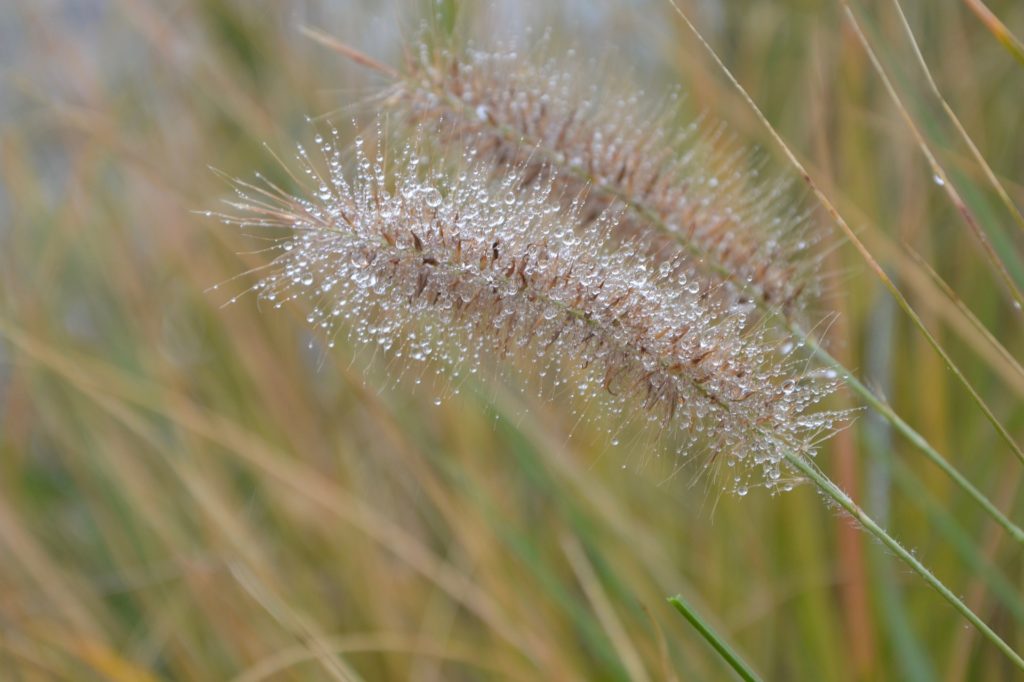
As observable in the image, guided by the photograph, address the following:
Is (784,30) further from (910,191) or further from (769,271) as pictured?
(769,271)

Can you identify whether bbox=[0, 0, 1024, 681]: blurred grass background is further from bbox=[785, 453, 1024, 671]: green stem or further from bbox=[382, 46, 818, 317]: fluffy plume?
bbox=[785, 453, 1024, 671]: green stem

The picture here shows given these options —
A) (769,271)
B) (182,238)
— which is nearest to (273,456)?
(182,238)

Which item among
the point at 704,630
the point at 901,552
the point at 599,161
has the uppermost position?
the point at 599,161

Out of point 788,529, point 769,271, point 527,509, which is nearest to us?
point 769,271

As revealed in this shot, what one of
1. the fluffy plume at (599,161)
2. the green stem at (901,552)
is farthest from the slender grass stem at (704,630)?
the fluffy plume at (599,161)

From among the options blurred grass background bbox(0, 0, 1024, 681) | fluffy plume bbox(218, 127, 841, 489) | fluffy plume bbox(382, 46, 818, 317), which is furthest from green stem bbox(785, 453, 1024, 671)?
blurred grass background bbox(0, 0, 1024, 681)

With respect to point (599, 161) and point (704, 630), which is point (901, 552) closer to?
point (704, 630)

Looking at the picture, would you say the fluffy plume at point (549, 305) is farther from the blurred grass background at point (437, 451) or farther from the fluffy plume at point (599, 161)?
the blurred grass background at point (437, 451)

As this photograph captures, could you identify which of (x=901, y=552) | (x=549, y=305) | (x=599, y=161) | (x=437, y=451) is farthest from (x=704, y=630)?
(x=437, y=451)
